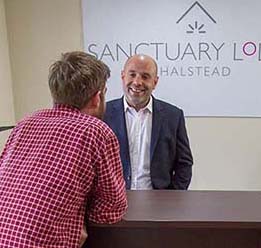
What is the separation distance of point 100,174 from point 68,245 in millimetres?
237

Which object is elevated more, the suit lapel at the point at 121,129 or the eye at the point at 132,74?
the eye at the point at 132,74

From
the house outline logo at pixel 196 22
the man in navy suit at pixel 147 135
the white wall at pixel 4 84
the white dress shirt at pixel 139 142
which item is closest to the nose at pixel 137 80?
the man in navy suit at pixel 147 135

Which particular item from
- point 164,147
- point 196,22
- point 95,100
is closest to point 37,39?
point 196,22

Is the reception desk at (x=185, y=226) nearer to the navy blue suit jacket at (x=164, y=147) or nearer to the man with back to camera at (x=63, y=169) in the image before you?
the man with back to camera at (x=63, y=169)

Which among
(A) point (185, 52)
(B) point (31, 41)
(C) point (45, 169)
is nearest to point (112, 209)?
(C) point (45, 169)

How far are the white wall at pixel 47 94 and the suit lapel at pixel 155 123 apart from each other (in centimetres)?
118

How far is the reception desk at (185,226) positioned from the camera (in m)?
1.22

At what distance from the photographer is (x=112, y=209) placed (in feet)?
3.98

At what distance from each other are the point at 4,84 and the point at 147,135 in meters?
1.69

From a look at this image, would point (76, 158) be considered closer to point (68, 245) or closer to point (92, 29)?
point (68, 245)

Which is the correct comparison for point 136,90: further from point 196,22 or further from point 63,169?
point 196,22

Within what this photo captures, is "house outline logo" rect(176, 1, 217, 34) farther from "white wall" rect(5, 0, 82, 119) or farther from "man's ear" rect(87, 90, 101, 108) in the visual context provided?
"man's ear" rect(87, 90, 101, 108)

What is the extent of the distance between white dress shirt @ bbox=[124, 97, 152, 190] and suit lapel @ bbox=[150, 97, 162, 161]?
0.08 ft

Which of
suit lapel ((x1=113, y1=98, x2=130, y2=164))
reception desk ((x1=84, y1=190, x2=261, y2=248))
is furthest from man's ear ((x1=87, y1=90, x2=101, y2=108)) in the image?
suit lapel ((x1=113, y1=98, x2=130, y2=164))
